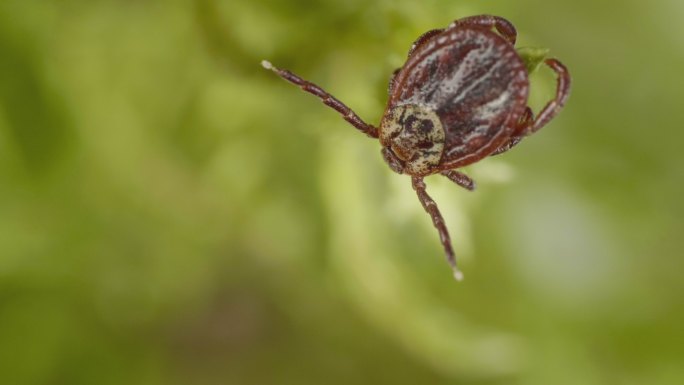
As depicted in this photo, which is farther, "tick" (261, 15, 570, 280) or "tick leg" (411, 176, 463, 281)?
"tick leg" (411, 176, 463, 281)

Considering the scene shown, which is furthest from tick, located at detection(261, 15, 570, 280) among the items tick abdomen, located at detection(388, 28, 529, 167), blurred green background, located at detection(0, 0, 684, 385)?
blurred green background, located at detection(0, 0, 684, 385)

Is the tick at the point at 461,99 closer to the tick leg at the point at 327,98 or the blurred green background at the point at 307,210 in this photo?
the tick leg at the point at 327,98

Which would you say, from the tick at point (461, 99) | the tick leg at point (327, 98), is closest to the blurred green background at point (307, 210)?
the tick leg at point (327, 98)

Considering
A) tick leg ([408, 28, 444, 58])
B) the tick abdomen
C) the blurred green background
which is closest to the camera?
the tick abdomen

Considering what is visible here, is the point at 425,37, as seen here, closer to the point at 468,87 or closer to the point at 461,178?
the point at 468,87

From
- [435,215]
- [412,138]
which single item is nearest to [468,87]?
[412,138]

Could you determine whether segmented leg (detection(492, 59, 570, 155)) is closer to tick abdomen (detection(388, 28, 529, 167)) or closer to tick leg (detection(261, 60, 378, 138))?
tick abdomen (detection(388, 28, 529, 167))
